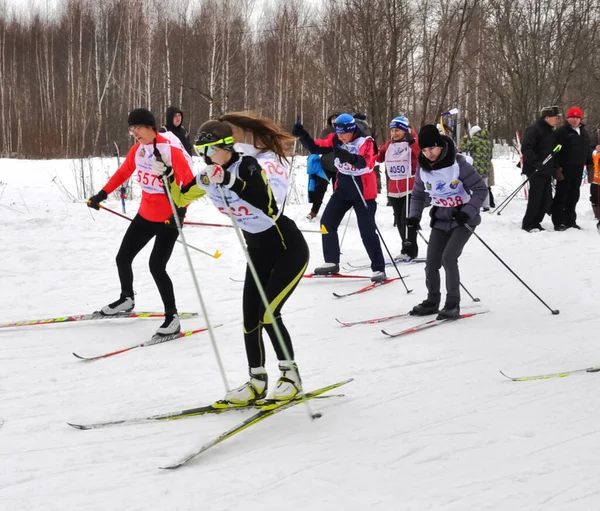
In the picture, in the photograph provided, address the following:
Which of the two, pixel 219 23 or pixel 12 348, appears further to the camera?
pixel 219 23

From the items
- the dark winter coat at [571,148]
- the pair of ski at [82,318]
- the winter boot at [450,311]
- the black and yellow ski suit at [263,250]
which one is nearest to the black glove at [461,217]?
the winter boot at [450,311]

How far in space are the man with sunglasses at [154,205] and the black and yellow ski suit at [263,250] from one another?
5.03 ft

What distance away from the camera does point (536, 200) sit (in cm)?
938

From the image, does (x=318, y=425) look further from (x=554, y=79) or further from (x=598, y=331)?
(x=554, y=79)

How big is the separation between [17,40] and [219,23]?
35.2ft

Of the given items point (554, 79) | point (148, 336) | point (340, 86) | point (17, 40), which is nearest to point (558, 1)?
point (554, 79)

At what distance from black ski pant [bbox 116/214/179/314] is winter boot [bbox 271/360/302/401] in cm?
193

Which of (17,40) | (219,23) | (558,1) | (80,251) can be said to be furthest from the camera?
(17,40)

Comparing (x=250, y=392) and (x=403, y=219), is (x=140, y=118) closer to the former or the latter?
(x=250, y=392)

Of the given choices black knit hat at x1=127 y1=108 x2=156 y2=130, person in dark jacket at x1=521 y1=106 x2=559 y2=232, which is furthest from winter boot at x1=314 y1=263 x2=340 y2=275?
person in dark jacket at x1=521 y1=106 x2=559 y2=232

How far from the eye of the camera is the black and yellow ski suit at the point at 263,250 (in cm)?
337

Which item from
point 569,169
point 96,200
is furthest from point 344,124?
point 569,169

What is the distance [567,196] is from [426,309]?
519 cm

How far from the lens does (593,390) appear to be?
3689 mm
